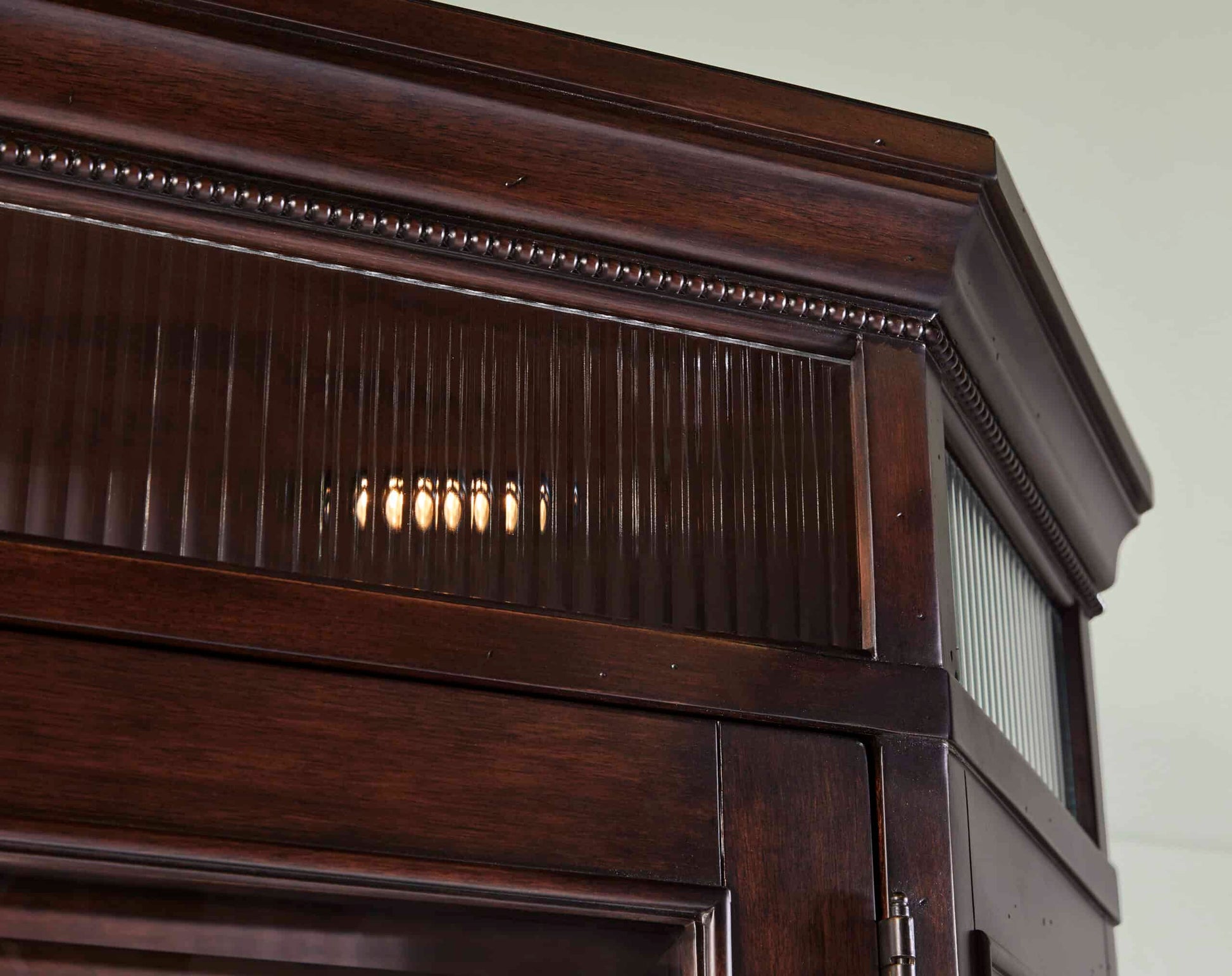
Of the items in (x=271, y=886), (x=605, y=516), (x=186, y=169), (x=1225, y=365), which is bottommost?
(x=271, y=886)

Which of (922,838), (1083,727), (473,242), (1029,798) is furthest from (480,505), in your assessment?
(1083,727)

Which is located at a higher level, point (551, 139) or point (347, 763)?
point (551, 139)

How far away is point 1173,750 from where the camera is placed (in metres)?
2.05

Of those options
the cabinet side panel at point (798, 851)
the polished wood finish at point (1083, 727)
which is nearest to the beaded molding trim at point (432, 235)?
the cabinet side panel at point (798, 851)

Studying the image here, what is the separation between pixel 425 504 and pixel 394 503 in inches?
0.6

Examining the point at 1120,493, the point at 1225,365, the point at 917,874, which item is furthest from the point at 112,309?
the point at 1225,365

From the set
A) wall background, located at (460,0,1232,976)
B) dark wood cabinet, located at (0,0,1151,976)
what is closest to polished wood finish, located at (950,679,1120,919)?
dark wood cabinet, located at (0,0,1151,976)

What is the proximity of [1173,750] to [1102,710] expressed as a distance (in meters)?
0.11

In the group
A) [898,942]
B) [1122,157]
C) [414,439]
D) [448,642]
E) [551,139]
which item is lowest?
[898,942]

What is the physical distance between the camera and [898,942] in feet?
2.22

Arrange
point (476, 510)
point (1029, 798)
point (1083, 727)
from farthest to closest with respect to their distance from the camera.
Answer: point (1083, 727)
point (1029, 798)
point (476, 510)

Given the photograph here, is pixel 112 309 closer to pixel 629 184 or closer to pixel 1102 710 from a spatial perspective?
pixel 629 184

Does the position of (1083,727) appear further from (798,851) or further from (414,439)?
(414,439)

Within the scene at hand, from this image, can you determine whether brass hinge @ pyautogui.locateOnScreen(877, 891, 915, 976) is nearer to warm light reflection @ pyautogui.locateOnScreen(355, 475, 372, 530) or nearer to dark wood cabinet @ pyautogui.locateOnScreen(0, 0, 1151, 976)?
dark wood cabinet @ pyautogui.locateOnScreen(0, 0, 1151, 976)
